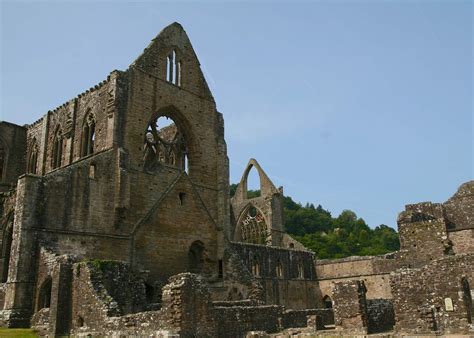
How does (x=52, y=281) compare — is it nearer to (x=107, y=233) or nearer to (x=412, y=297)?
(x=107, y=233)

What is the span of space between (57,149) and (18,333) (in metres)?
13.0

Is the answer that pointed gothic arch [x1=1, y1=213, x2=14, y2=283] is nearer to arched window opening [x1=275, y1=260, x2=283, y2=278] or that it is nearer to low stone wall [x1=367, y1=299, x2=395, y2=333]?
low stone wall [x1=367, y1=299, x2=395, y2=333]

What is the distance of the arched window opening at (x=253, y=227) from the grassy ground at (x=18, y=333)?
96.0 feet

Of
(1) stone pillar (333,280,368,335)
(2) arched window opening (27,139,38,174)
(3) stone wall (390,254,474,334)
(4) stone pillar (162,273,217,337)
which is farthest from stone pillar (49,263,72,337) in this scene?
(2) arched window opening (27,139,38,174)

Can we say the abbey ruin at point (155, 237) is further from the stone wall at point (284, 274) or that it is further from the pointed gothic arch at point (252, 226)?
the pointed gothic arch at point (252, 226)

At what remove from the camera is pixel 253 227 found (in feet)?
147

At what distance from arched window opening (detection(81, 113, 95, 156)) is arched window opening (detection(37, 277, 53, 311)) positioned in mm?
8127

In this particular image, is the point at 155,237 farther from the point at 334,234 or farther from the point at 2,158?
the point at 334,234

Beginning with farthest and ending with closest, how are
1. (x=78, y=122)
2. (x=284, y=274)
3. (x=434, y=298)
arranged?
(x=284, y=274) → (x=78, y=122) → (x=434, y=298)

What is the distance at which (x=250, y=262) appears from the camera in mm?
Result: 33281

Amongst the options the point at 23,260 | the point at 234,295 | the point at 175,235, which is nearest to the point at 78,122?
the point at 175,235

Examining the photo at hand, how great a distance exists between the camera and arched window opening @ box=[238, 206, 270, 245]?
43.7 m

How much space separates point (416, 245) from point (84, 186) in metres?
12.9

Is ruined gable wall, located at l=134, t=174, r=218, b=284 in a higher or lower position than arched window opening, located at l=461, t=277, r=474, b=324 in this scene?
higher
